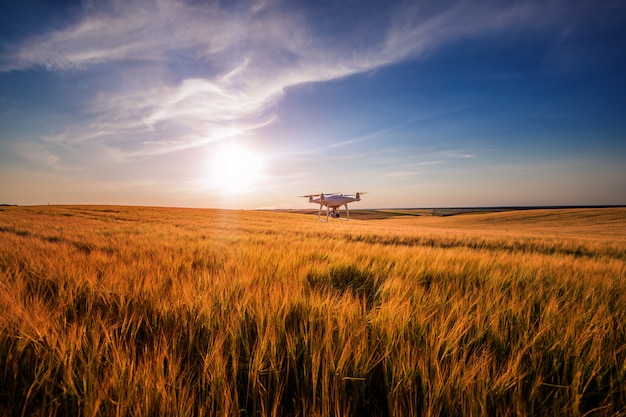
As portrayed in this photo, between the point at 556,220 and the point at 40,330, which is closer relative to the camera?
the point at 40,330

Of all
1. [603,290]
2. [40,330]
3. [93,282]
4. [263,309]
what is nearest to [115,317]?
[40,330]

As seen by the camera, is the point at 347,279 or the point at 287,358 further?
the point at 347,279

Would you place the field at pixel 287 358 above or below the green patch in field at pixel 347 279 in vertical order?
above

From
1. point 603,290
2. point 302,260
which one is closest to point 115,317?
point 302,260

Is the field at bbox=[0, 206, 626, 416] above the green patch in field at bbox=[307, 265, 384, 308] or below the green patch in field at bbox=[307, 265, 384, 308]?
above

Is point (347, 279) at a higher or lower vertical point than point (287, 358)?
lower

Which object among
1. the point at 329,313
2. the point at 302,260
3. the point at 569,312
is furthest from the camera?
the point at 302,260

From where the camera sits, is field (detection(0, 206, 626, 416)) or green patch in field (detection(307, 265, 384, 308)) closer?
field (detection(0, 206, 626, 416))

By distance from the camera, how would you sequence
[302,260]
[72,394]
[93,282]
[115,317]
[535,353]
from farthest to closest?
[302,260] < [93,282] < [115,317] < [535,353] < [72,394]

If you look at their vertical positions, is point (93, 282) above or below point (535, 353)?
above

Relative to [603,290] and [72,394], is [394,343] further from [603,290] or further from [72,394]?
[603,290]

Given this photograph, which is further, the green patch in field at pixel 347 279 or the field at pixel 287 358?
the green patch in field at pixel 347 279
